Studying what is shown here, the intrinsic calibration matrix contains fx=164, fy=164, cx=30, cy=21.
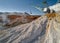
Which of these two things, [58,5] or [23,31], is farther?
[58,5]

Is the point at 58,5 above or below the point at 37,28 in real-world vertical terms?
above

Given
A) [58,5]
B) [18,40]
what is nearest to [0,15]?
[58,5]

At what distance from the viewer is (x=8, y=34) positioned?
16.7 ft

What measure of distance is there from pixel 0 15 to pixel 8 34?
8.41m

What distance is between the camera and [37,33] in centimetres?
507

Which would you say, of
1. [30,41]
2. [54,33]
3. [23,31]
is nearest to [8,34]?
[23,31]

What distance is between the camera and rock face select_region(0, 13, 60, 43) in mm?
4625

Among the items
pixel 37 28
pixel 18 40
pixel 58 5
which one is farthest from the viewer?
pixel 58 5

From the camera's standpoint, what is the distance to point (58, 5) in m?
7.48

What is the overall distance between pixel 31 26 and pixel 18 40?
1.05 meters

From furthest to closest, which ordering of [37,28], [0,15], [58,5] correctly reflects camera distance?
[0,15] → [58,5] → [37,28]

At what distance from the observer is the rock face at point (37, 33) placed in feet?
15.2

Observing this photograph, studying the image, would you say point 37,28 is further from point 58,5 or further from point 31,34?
point 58,5

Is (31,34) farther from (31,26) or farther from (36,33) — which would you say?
(31,26)
